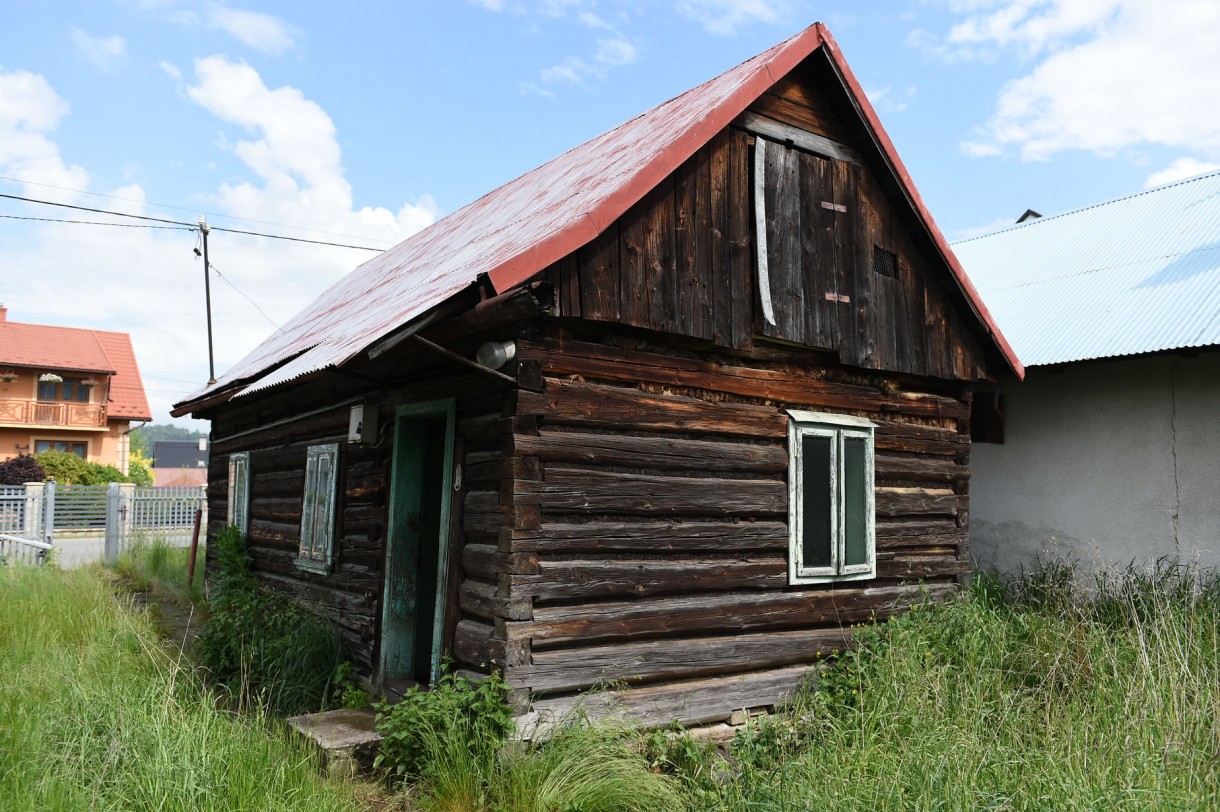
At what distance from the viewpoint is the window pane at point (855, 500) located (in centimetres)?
806

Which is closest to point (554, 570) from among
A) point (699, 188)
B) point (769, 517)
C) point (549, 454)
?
point (549, 454)

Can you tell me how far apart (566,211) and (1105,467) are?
7.61 metres

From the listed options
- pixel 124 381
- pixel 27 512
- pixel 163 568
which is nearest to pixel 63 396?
pixel 124 381

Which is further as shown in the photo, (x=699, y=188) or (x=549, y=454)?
(x=699, y=188)

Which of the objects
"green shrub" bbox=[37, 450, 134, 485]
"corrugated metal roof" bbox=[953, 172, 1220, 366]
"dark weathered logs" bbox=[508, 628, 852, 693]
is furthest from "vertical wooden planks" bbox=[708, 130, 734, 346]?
"green shrub" bbox=[37, 450, 134, 485]

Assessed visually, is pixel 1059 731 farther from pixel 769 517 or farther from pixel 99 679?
pixel 99 679

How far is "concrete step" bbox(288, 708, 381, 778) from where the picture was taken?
5539 mm

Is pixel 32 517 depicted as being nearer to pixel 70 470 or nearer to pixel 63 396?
pixel 70 470

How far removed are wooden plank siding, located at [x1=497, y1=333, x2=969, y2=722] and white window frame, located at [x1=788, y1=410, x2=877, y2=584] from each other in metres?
0.08

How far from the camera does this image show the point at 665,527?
6.76m

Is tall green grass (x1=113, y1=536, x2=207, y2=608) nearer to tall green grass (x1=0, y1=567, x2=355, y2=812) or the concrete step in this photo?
tall green grass (x1=0, y1=567, x2=355, y2=812)

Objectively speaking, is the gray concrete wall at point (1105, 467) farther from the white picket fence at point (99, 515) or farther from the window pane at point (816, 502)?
the white picket fence at point (99, 515)

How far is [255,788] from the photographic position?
4695 mm

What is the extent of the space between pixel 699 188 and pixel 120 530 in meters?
18.0
